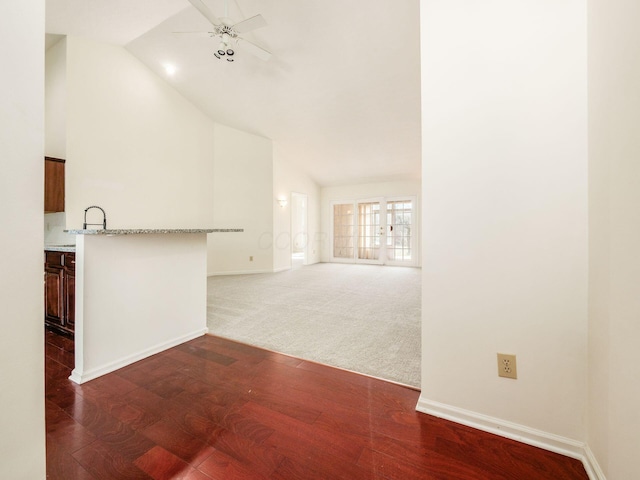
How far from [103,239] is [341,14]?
3275mm

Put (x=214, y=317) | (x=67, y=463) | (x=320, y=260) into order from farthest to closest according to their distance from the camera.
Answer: (x=320, y=260) → (x=214, y=317) → (x=67, y=463)

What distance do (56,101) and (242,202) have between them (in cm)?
315

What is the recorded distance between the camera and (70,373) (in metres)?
1.85

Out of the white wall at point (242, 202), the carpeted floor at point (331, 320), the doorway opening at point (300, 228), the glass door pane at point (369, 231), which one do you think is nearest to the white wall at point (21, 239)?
the carpeted floor at point (331, 320)

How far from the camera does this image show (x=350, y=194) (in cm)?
797

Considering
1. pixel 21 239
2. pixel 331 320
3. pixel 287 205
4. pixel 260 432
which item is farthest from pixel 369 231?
pixel 21 239

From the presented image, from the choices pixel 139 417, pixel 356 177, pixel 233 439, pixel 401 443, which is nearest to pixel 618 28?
pixel 401 443

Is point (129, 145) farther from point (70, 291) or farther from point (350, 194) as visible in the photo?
point (350, 194)

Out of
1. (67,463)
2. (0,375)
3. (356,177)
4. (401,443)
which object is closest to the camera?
(0,375)

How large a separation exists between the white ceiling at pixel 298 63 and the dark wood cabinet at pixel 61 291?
2950 millimetres

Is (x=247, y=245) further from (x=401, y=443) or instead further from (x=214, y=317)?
(x=401, y=443)

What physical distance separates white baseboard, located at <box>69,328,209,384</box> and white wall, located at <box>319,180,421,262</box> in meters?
6.04

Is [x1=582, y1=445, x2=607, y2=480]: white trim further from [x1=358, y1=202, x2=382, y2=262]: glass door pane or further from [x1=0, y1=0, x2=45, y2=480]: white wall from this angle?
[x1=358, y1=202, x2=382, y2=262]: glass door pane

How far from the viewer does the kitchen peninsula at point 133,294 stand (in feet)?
5.68
